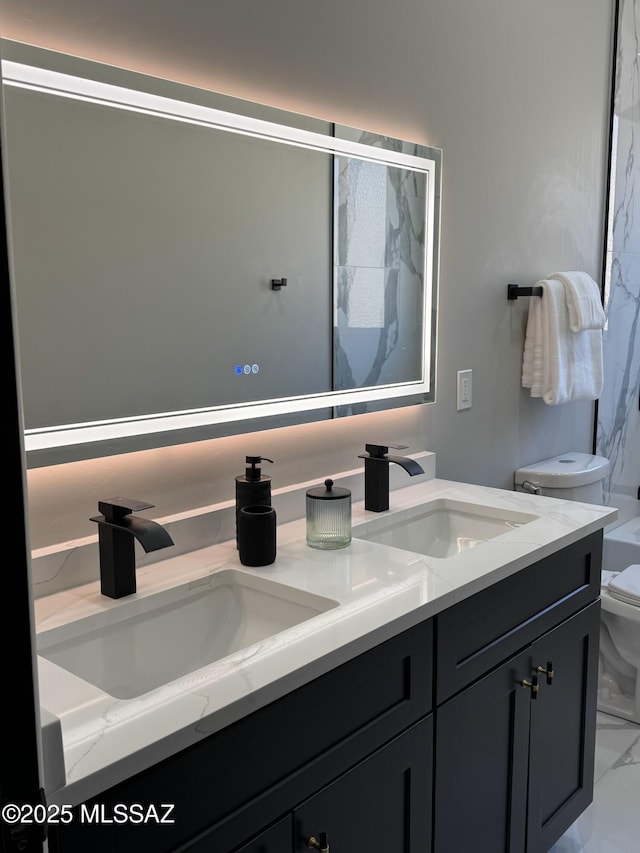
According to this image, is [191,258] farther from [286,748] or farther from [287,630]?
[286,748]

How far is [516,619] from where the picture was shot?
5.18 ft

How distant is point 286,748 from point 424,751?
1.23 ft

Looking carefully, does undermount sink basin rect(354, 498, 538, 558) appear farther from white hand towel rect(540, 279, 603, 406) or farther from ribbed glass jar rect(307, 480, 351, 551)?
white hand towel rect(540, 279, 603, 406)

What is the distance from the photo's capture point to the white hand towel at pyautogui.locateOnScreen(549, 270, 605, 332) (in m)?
2.50

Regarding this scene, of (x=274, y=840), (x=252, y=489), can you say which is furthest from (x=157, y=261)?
(x=274, y=840)

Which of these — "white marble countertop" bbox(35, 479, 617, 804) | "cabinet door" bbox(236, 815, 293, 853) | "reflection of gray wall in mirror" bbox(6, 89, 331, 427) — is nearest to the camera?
"white marble countertop" bbox(35, 479, 617, 804)

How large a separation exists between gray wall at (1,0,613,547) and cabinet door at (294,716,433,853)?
611 millimetres

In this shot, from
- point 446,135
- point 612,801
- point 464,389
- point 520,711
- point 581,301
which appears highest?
point 446,135

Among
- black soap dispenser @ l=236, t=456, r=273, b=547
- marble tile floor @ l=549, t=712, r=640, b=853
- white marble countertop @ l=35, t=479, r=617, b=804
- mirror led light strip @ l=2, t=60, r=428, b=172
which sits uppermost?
mirror led light strip @ l=2, t=60, r=428, b=172

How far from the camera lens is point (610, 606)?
8.27ft

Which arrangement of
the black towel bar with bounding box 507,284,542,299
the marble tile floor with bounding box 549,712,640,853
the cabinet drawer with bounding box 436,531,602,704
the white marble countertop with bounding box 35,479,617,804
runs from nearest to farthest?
the white marble countertop with bounding box 35,479,617,804
the cabinet drawer with bounding box 436,531,602,704
the marble tile floor with bounding box 549,712,640,853
the black towel bar with bounding box 507,284,542,299

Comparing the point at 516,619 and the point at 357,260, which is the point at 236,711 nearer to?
the point at 516,619

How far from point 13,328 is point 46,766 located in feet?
1.25

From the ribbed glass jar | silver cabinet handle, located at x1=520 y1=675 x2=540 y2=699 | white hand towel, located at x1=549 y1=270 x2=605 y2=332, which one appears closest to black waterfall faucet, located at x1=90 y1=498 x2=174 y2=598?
the ribbed glass jar
